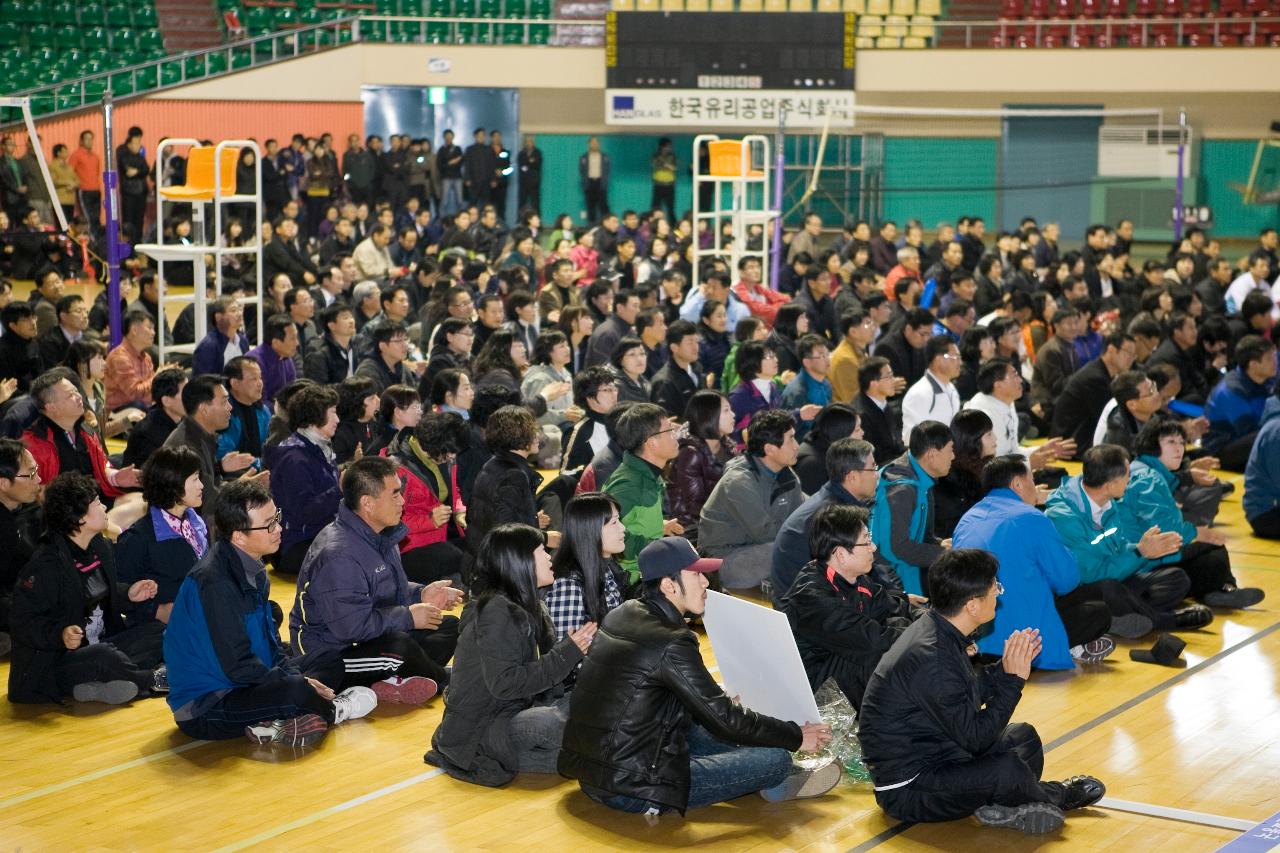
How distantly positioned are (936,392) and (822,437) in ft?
4.31

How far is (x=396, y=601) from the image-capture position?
7.48m

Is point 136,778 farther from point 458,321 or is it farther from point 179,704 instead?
point 458,321

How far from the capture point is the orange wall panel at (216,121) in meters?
23.5

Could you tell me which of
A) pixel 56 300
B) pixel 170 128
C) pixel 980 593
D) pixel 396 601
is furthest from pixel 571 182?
pixel 980 593

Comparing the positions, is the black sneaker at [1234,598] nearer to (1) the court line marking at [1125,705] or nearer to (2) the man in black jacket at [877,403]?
(1) the court line marking at [1125,705]

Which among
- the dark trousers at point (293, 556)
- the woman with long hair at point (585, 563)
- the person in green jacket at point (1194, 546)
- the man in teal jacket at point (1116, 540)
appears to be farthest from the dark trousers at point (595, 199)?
the woman with long hair at point (585, 563)

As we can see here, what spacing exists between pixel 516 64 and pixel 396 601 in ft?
64.7

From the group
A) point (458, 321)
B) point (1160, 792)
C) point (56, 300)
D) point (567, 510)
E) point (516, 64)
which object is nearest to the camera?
point (1160, 792)

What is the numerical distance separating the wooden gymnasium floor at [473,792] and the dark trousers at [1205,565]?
1.38m

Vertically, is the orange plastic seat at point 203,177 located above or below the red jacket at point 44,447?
above

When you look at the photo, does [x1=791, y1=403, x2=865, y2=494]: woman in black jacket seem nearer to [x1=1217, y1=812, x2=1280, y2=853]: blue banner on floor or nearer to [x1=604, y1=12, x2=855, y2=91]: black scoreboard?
[x1=1217, y1=812, x2=1280, y2=853]: blue banner on floor

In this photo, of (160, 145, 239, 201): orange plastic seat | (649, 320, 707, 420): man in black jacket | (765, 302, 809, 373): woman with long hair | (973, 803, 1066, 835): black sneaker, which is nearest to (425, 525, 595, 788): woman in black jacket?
(973, 803, 1066, 835): black sneaker

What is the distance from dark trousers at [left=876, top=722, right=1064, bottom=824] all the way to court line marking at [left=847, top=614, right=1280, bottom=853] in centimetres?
10

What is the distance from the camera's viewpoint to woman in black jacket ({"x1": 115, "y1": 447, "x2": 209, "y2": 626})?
7.75 meters
